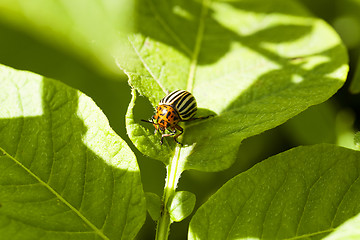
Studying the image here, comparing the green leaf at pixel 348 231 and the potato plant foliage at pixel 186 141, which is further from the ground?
the potato plant foliage at pixel 186 141

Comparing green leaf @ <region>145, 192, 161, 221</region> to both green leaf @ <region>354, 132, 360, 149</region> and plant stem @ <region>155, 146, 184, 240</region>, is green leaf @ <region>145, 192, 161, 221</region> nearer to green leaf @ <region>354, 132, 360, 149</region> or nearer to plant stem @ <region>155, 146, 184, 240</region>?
plant stem @ <region>155, 146, 184, 240</region>

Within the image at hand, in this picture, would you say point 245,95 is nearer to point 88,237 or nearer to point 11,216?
point 88,237

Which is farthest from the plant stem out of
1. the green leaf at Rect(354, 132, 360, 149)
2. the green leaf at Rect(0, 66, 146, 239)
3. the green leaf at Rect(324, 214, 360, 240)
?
the green leaf at Rect(354, 132, 360, 149)

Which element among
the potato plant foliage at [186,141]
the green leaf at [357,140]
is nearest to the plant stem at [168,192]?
the potato plant foliage at [186,141]

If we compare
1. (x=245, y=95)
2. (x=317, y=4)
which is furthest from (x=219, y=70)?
(x=317, y=4)

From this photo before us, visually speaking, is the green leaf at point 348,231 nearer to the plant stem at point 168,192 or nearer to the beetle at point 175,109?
the plant stem at point 168,192

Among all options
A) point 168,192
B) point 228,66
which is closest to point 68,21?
point 228,66
